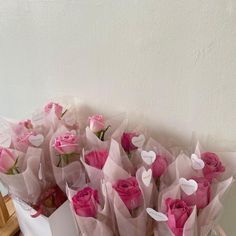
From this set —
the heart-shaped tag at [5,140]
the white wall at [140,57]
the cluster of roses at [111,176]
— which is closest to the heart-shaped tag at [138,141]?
the cluster of roses at [111,176]

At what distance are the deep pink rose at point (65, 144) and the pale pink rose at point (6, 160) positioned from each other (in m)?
0.10

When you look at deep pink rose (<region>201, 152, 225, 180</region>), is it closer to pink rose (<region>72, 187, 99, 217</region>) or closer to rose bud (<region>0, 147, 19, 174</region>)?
pink rose (<region>72, 187, 99, 217</region>)

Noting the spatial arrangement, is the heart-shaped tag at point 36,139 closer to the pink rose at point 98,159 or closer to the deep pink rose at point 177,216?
the pink rose at point 98,159

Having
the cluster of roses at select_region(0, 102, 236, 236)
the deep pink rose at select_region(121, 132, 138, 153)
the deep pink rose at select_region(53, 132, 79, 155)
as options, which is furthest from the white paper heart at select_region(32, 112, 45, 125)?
the deep pink rose at select_region(121, 132, 138, 153)

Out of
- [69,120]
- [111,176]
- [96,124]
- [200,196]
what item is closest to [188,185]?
[200,196]

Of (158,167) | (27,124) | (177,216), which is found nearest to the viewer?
(177,216)

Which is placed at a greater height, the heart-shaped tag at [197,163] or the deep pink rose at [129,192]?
the heart-shaped tag at [197,163]

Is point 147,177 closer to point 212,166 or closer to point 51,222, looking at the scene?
point 212,166

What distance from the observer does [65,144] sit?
77 cm

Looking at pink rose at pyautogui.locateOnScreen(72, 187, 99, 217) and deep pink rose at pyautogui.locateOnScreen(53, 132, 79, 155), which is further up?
deep pink rose at pyautogui.locateOnScreen(53, 132, 79, 155)

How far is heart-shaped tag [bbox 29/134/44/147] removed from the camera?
0.81m

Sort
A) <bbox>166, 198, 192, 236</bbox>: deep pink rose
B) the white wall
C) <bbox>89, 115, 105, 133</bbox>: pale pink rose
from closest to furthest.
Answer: <bbox>166, 198, 192, 236</bbox>: deep pink rose → the white wall → <bbox>89, 115, 105, 133</bbox>: pale pink rose

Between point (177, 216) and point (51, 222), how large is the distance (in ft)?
1.01

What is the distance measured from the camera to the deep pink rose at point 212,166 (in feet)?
2.34
